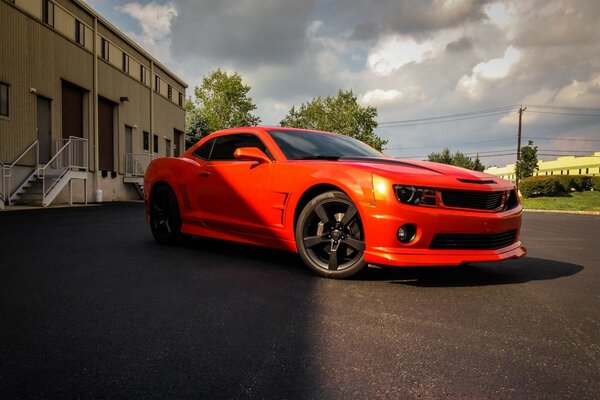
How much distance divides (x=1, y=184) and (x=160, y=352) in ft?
50.1

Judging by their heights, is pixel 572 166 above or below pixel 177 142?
above

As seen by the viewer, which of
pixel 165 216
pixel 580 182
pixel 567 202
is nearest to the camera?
pixel 165 216

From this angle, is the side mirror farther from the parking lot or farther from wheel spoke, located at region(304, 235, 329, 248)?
the parking lot

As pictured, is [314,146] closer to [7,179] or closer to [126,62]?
[7,179]

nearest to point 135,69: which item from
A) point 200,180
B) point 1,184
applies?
point 1,184

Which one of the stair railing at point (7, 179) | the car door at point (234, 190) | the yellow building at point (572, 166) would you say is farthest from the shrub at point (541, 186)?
the yellow building at point (572, 166)

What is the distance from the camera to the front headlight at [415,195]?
11.8ft

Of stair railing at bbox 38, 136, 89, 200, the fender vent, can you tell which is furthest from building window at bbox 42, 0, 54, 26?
the fender vent

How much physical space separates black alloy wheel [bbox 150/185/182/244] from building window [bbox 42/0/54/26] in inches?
606

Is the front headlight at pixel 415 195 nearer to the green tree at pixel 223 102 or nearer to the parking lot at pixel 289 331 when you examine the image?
the parking lot at pixel 289 331

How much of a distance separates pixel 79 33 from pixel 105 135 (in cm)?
509

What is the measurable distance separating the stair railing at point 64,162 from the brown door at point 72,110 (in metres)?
1.10

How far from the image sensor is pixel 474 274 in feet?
14.3

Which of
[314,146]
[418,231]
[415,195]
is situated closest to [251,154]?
[314,146]
